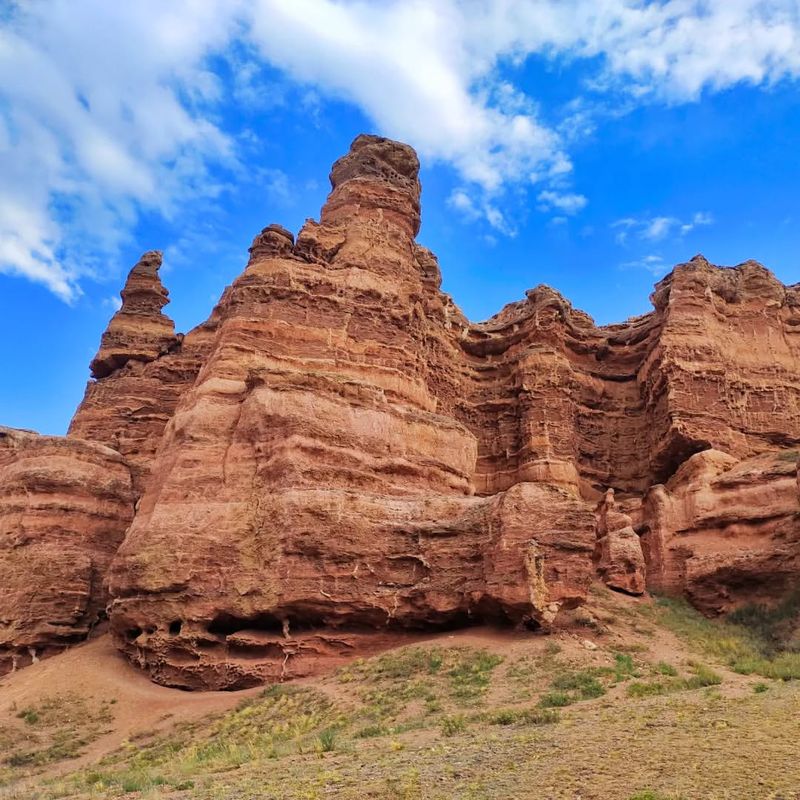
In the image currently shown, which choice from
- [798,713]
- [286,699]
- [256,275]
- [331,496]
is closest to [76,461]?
[256,275]

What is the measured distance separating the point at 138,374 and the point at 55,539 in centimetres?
1395

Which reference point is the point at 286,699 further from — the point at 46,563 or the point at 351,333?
the point at 351,333

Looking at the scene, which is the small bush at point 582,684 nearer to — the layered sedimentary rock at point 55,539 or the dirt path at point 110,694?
the dirt path at point 110,694

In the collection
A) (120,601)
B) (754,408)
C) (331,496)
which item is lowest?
(120,601)

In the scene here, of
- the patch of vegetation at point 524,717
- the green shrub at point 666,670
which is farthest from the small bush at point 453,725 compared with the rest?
the green shrub at point 666,670

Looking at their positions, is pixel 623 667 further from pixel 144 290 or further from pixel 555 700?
pixel 144 290

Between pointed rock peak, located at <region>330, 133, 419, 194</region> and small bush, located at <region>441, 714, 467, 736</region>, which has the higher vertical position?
pointed rock peak, located at <region>330, 133, 419, 194</region>

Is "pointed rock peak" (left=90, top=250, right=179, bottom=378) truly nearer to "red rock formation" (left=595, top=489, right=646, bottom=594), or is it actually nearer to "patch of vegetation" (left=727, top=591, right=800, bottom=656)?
"red rock formation" (left=595, top=489, right=646, bottom=594)

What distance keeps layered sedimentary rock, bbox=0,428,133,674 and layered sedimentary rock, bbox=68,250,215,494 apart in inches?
166

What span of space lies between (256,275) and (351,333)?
5.10m

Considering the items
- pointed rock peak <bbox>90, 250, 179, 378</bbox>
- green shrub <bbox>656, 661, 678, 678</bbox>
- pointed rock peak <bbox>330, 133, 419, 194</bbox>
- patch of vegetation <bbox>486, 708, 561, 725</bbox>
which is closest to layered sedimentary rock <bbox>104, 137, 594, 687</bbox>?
green shrub <bbox>656, 661, 678, 678</bbox>

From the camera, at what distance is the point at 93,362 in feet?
138

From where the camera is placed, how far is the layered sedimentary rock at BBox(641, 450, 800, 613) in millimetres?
28594

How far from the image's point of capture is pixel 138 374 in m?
40.7
